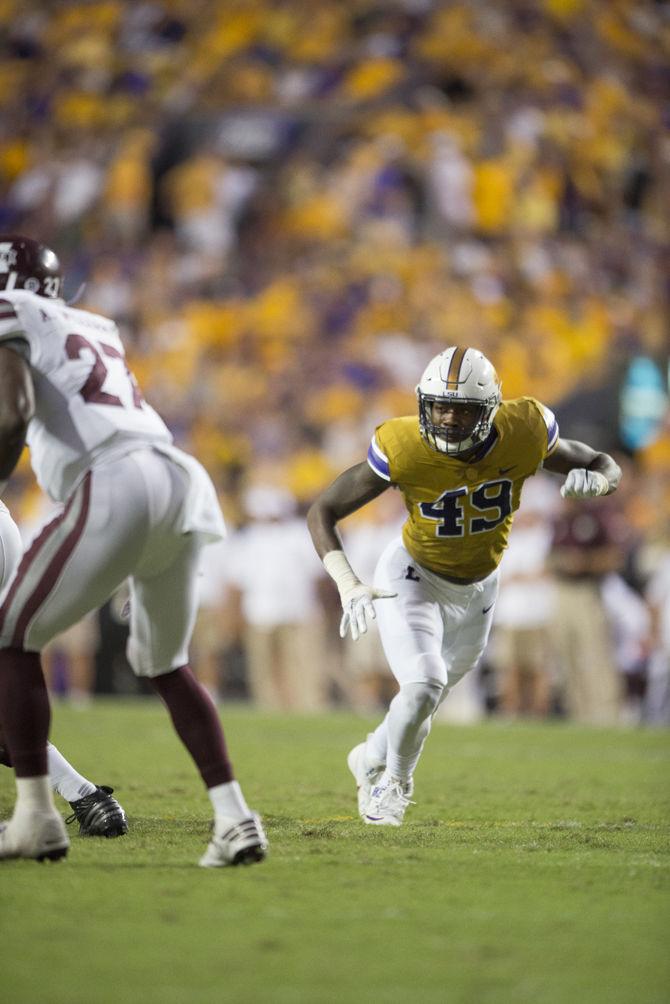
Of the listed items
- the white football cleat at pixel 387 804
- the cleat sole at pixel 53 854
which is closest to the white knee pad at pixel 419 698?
the white football cleat at pixel 387 804

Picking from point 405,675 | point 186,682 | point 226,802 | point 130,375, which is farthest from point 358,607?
point 130,375

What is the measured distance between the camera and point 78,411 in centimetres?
383

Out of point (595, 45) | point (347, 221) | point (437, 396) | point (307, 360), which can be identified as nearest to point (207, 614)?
point (307, 360)

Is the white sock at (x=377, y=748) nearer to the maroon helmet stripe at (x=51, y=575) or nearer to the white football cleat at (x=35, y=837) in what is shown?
the white football cleat at (x=35, y=837)

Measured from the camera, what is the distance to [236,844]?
3.83 metres

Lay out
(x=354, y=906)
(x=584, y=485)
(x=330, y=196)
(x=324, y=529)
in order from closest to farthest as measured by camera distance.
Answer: (x=354, y=906), (x=324, y=529), (x=584, y=485), (x=330, y=196)

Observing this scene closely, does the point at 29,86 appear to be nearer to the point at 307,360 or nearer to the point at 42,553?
the point at 307,360

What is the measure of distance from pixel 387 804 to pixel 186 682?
4.66 ft

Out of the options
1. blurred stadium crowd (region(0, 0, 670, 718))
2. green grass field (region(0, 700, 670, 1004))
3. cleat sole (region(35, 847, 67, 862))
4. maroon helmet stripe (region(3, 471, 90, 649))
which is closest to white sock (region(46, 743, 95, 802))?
green grass field (region(0, 700, 670, 1004))

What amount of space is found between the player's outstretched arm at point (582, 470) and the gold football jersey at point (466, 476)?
9cm

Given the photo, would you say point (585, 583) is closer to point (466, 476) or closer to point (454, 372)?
point (466, 476)

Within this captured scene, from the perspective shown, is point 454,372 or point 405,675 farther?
point 405,675

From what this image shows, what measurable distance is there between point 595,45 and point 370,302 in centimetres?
369

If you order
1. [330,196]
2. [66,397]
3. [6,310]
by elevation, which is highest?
[330,196]
